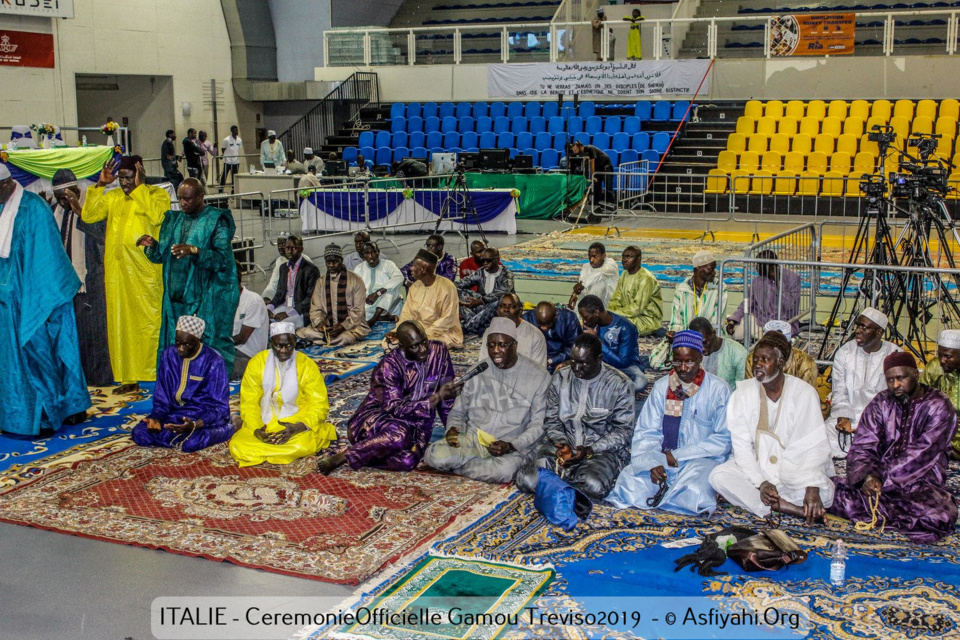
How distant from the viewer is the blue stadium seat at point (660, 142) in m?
19.3

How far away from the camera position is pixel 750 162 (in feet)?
60.3

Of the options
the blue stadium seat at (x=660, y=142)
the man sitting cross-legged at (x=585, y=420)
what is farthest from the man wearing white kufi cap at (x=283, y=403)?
the blue stadium seat at (x=660, y=142)

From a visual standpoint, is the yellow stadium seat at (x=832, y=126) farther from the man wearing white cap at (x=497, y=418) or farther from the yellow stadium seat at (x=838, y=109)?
the man wearing white cap at (x=497, y=418)

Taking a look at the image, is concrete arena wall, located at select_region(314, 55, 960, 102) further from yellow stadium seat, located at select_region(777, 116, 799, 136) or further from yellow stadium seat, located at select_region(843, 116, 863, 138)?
yellow stadium seat, located at select_region(843, 116, 863, 138)

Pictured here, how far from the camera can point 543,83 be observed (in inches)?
862

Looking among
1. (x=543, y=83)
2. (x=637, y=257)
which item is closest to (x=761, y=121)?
(x=543, y=83)

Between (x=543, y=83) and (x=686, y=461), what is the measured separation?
56.8ft

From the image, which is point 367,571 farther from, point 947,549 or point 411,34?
point 411,34

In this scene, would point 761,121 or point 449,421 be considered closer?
point 449,421

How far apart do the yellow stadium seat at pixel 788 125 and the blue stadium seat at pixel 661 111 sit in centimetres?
229

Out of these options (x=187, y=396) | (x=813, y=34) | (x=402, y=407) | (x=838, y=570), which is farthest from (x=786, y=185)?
(x=838, y=570)

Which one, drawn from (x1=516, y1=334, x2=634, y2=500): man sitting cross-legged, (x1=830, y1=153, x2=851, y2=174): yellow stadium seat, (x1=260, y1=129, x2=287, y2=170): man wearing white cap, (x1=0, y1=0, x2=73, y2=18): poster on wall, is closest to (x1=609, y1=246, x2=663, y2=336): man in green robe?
(x1=516, y1=334, x2=634, y2=500): man sitting cross-legged

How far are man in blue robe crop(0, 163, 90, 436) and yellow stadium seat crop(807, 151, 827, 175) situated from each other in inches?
547

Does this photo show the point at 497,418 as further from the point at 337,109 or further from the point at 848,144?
the point at 337,109
